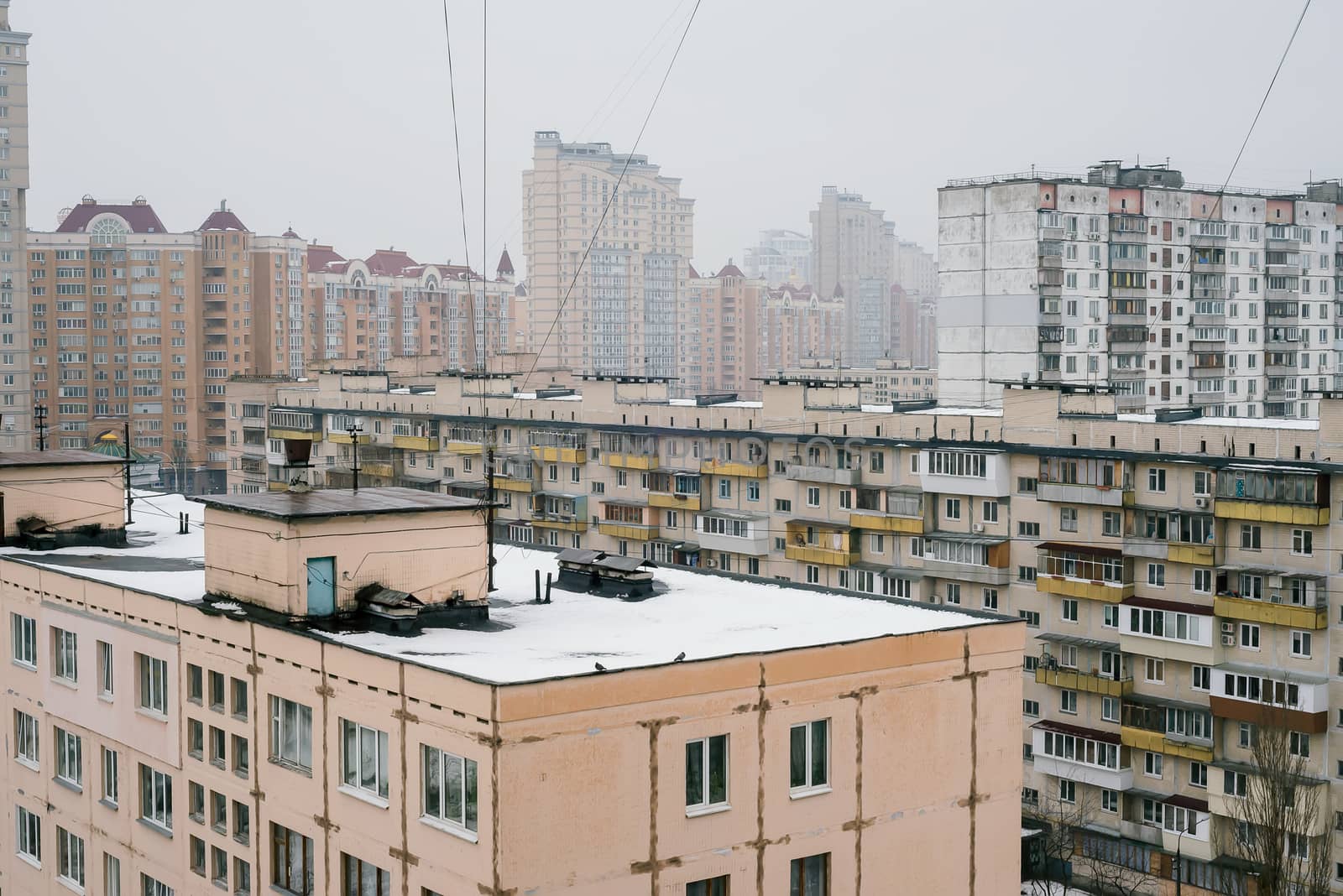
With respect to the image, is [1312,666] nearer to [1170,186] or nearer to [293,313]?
[1170,186]

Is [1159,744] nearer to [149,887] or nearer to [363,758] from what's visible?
[149,887]

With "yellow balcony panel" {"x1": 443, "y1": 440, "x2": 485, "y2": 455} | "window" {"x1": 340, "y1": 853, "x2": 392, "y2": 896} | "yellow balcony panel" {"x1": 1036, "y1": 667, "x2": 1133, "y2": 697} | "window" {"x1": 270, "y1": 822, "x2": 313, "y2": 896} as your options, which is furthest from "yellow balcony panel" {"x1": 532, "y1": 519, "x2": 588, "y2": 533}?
"window" {"x1": 340, "y1": 853, "x2": 392, "y2": 896}

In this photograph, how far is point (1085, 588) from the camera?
111 feet

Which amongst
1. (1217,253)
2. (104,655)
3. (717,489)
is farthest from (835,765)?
(1217,253)

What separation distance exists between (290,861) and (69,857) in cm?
526

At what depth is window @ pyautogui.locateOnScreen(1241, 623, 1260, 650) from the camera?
31344 millimetres

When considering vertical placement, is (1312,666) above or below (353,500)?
below

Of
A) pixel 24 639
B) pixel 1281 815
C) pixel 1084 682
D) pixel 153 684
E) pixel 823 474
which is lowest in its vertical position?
pixel 1281 815

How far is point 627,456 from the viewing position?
4519cm

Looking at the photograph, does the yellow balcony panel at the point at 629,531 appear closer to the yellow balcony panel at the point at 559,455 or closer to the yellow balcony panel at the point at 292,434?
the yellow balcony panel at the point at 559,455

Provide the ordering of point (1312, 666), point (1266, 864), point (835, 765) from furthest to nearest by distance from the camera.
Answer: point (1312, 666)
point (1266, 864)
point (835, 765)

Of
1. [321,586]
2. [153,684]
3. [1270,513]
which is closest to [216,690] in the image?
[153,684]

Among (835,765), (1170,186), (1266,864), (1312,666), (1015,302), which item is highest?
(1170,186)

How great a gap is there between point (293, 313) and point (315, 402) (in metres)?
40.8
